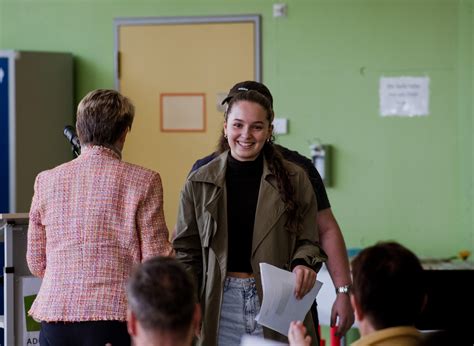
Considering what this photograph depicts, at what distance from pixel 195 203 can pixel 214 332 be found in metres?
0.40

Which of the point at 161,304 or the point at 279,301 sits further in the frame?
the point at 279,301

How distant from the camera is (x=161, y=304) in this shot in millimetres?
1889

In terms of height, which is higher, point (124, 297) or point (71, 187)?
point (71, 187)

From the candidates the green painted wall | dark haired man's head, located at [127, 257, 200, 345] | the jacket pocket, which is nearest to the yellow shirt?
dark haired man's head, located at [127, 257, 200, 345]

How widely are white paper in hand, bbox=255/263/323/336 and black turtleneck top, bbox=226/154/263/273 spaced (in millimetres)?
130

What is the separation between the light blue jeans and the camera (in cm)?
264

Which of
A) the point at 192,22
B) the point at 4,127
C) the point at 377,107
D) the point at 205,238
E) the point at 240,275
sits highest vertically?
the point at 192,22

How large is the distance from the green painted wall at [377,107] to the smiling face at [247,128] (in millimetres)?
2795

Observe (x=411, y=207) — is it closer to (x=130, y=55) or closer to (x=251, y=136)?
(x=130, y=55)

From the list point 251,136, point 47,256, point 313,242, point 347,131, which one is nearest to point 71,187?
point 47,256

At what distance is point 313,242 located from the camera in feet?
9.00

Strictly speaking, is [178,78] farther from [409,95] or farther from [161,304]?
[161,304]

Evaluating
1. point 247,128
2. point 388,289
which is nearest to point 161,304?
point 388,289

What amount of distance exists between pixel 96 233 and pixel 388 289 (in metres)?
0.99
